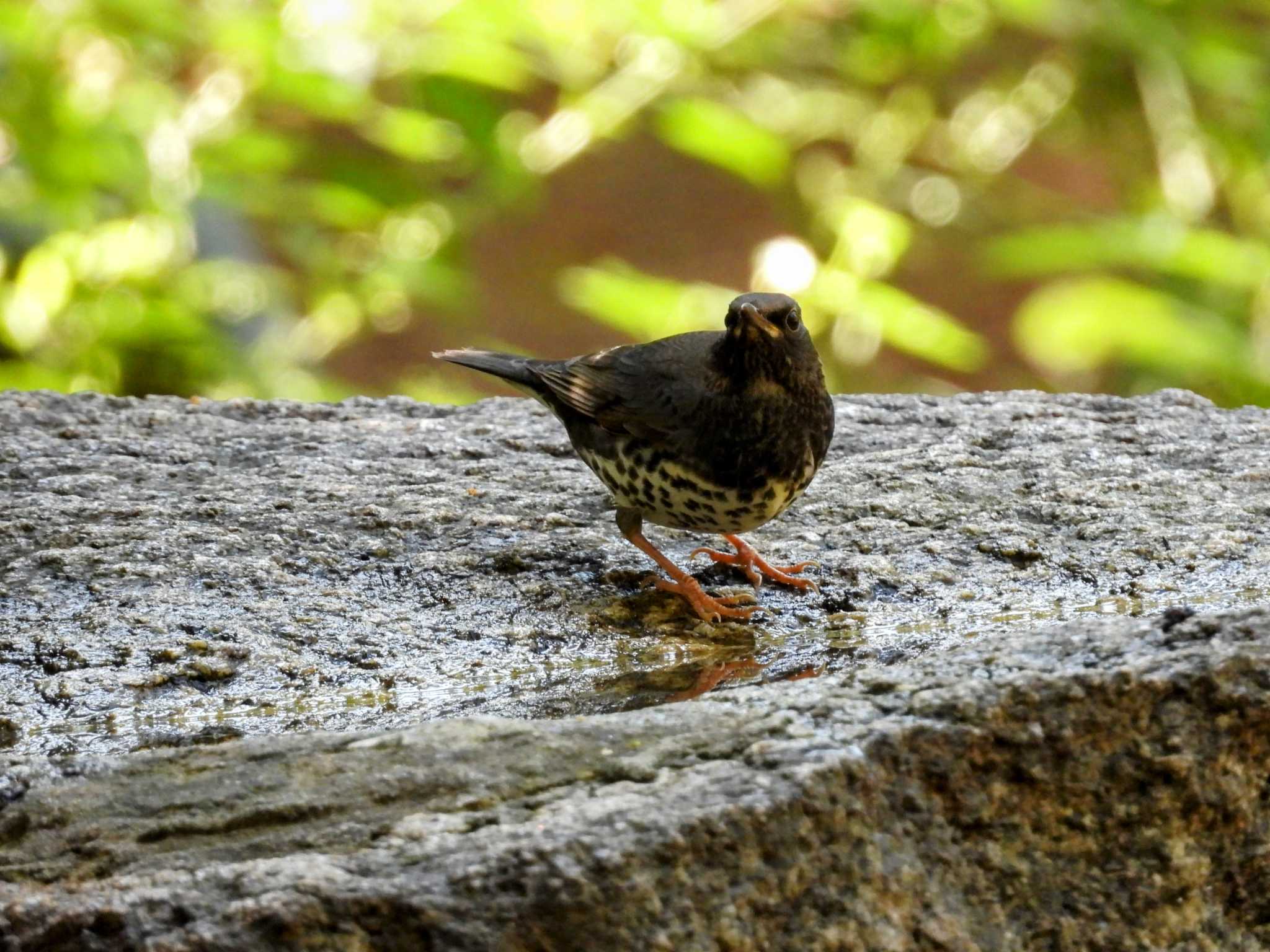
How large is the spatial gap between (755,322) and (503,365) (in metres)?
0.81

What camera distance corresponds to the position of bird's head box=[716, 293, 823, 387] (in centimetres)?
326

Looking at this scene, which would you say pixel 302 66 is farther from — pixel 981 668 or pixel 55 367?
pixel 981 668

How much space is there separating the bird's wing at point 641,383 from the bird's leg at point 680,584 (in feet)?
0.66

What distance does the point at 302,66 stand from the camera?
18.2 feet

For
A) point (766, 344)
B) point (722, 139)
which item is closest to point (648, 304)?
point (722, 139)

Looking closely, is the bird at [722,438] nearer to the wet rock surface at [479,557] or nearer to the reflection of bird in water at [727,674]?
the wet rock surface at [479,557]

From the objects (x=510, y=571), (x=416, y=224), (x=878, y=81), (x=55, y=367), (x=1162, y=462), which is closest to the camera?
(x=510, y=571)

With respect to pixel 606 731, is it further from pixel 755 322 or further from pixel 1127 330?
pixel 1127 330

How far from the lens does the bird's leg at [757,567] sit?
324 centimetres

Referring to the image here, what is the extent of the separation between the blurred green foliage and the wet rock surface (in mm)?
1530

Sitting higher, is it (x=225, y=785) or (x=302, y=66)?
(x=302, y=66)

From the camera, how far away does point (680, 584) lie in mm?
3178

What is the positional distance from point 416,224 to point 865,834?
5.08 metres

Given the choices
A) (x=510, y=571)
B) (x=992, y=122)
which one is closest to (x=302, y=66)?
(x=510, y=571)
